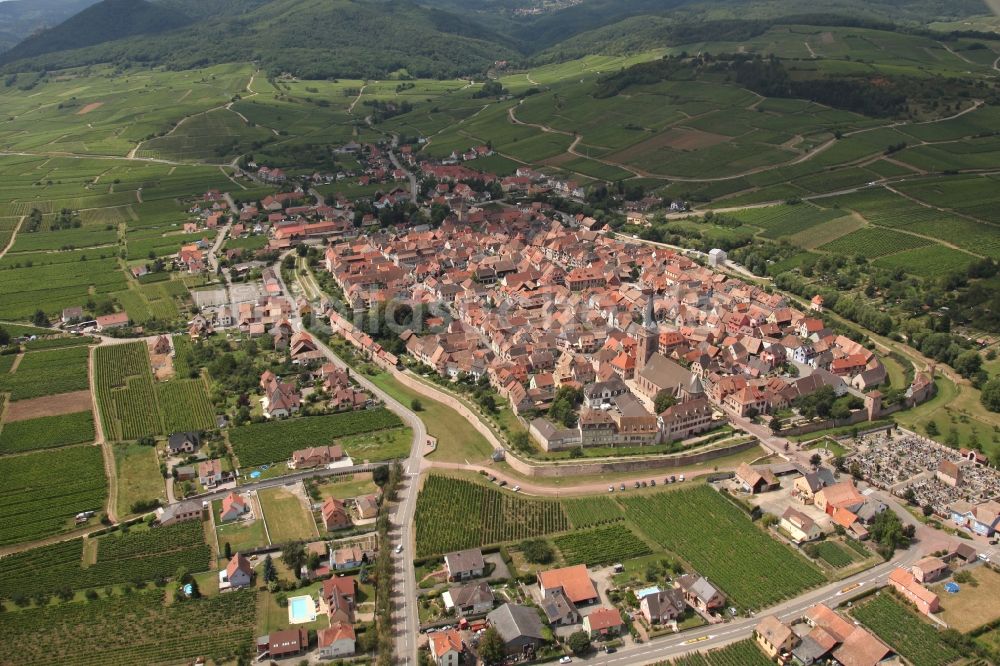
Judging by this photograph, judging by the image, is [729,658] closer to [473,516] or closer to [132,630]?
[473,516]

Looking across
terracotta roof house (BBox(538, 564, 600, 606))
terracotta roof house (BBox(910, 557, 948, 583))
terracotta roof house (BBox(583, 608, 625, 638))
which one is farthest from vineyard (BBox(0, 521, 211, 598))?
terracotta roof house (BBox(910, 557, 948, 583))

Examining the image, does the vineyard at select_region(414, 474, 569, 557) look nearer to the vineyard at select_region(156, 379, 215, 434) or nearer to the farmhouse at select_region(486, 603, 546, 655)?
the farmhouse at select_region(486, 603, 546, 655)

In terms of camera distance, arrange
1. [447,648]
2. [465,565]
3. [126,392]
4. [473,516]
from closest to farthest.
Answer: [447,648]
[465,565]
[473,516]
[126,392]

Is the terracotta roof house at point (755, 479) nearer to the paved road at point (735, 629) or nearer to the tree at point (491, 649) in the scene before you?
the paved road at point (735, 629)

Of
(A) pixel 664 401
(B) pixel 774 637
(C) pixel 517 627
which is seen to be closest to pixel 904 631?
(B) pixel 774 637

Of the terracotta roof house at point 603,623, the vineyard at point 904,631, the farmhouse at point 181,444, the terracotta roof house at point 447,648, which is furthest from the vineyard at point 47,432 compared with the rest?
the vineyard at point 904,631
